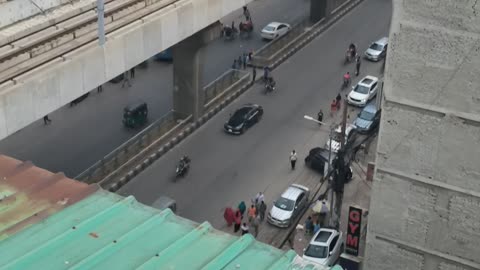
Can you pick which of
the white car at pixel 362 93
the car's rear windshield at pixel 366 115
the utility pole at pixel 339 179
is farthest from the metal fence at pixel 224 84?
the utility pole at pixel 339 179

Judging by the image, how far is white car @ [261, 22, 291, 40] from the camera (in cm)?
4838

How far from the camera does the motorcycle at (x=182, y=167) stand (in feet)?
110

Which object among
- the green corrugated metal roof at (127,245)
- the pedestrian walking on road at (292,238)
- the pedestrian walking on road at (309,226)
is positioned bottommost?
the pedestrian walking on road at (292,238)

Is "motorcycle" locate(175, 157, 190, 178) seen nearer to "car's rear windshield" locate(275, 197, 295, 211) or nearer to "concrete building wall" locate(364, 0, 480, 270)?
"car's rear windshield" locate(275, 197, 295, 211)

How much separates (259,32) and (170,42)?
834 inches

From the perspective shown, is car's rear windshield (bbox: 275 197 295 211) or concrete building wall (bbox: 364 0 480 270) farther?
car's rear windshield (bbox: 275 197 295 211)

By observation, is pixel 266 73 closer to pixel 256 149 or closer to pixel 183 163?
pixel 256 149

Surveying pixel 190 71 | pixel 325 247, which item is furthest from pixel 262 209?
pixel 190 71

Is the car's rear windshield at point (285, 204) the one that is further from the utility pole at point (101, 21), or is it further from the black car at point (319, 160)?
the utility pole at point (101, 21)

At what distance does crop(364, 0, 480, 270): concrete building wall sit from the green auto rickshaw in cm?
1868

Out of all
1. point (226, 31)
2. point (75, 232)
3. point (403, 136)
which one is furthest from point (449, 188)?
point (226, 31)

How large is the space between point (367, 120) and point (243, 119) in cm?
625

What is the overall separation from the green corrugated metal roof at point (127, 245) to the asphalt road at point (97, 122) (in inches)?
793

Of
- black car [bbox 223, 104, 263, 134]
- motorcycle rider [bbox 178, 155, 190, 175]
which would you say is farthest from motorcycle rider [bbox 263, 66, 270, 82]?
motorcycle rider [bbox 178, 155, 190, 175]
